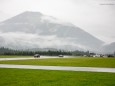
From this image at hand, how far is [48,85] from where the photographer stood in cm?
1698

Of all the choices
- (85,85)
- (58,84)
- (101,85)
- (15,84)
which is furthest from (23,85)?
(101,85)

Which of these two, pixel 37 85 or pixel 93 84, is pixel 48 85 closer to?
pixel 37 85

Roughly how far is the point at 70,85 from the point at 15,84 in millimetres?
3956

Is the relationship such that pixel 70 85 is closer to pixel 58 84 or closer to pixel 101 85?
pixel 58 84

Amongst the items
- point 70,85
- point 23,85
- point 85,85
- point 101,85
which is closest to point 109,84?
point 101,85

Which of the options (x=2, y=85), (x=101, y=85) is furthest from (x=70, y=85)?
(x=2, y=85)

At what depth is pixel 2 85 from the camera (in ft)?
55.3

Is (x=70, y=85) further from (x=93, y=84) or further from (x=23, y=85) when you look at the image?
(x=23, y=85)

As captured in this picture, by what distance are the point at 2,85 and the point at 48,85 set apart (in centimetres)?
322

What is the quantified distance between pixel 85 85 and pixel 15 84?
5023mm

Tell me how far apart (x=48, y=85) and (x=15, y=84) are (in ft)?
7.94

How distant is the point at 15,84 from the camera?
57.0 ft

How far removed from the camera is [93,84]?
1759 centimetres

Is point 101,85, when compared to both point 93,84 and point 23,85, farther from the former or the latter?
point 23,85
